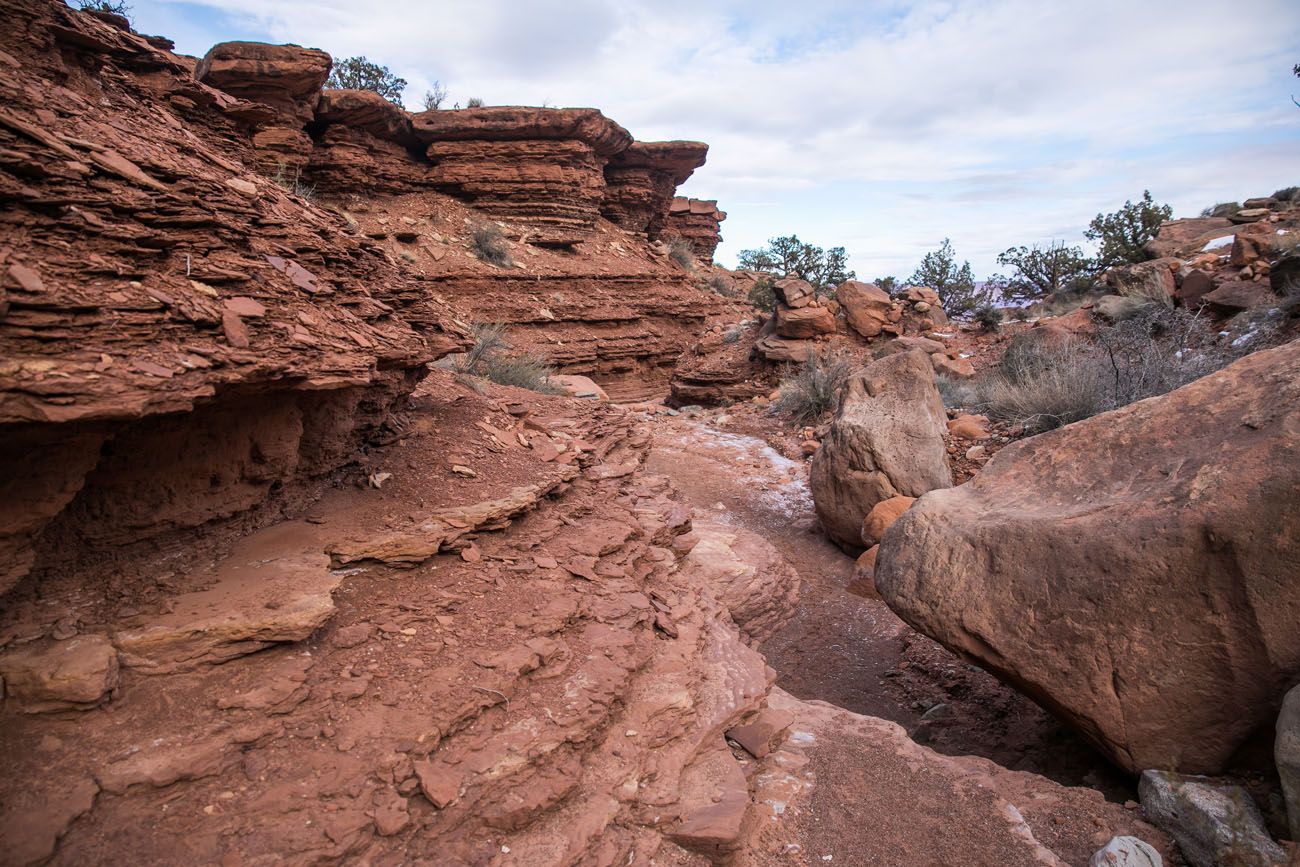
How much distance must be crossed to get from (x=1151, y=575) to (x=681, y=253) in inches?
834

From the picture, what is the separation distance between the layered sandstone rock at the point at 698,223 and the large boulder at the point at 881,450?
19923 millimetres

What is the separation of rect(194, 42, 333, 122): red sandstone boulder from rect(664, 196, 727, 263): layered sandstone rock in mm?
14752

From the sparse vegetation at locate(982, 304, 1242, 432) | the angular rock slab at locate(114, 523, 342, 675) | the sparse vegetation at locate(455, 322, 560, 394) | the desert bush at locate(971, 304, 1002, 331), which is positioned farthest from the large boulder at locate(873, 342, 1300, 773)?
the desert bush at locate(971, 304, 1002, 331)

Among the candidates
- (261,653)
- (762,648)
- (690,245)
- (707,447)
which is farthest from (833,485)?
(690,245)

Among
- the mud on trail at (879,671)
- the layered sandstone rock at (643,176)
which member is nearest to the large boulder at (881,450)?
the mud on trail at (879,671)

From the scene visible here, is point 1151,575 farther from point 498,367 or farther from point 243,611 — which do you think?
point 498,367

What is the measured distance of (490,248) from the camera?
14367mm

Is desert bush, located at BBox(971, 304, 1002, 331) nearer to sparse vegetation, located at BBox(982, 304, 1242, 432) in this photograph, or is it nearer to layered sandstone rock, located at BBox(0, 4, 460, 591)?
sparse vegetation, located at BBox(982, 304, 1242, 432)

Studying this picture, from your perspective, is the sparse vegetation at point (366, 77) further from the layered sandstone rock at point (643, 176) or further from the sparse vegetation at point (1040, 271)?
the sparse vegetation at point (1040, 271)

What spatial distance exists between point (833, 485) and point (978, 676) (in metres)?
2.40

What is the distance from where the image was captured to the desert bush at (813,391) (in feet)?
35.4

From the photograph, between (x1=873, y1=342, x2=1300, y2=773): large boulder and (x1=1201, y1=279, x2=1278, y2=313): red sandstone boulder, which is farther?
(x1=1201, y1=279, x2=1278, y2=313): red sandstone boulder

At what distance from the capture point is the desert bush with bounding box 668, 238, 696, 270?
22.8m

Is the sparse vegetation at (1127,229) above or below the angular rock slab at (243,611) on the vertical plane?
above
